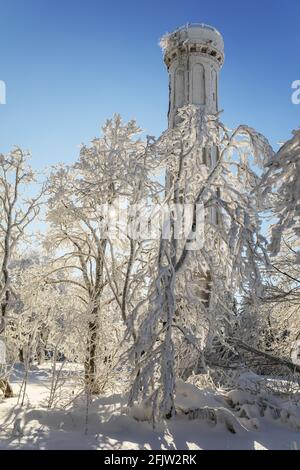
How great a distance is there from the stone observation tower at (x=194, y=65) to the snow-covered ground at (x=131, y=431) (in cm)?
2140

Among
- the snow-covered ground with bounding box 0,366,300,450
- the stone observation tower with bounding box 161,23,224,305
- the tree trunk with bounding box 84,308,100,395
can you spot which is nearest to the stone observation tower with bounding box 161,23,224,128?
the stone observation tower with bounding box 161,23,224,305

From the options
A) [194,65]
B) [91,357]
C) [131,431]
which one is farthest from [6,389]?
[194,65]

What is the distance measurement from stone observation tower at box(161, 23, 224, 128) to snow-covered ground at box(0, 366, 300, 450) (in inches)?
842

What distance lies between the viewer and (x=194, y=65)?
26750mm

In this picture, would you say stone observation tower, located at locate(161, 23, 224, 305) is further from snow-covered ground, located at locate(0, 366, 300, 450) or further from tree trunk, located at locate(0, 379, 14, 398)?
snow-covered ground, located at locate(0, 366, 300, 450)

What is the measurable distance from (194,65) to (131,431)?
25.4 m

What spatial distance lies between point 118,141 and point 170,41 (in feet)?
63.3

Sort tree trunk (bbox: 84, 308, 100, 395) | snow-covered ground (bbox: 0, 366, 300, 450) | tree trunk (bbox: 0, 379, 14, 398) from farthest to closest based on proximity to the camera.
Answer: tree trunk (bbox: 0, 379, 14, 398), tree trunk (bbox: 84, 308, 100, 395), snow-covered ground (bbox: 0, 366, 300, 450)

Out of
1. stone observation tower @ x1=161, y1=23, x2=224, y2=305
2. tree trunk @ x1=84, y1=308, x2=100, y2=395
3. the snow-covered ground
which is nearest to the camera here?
the snow-covered ground

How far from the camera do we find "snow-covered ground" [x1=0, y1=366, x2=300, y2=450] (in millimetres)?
6215

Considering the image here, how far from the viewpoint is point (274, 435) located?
705cm

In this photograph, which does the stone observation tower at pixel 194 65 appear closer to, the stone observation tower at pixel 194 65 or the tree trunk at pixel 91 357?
the stone observation tower at pixel 194 65

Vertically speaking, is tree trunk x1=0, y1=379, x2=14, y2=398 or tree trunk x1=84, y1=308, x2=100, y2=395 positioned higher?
tree trunk x1=84, y1=308, x2=100, y2=395

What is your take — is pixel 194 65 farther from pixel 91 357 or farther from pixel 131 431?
pixel 131 431
